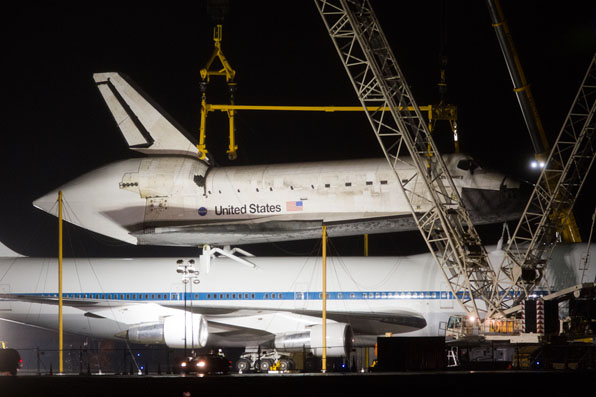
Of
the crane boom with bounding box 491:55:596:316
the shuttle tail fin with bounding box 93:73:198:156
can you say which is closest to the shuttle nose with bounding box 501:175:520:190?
the crane boom with bounding box 491:55:596:316

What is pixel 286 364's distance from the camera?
44750 millimetres

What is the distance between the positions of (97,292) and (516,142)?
4078 cm

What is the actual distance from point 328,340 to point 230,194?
10.0 meters

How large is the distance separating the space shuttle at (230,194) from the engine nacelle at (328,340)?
616cm

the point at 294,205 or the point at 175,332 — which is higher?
the point at 294,205

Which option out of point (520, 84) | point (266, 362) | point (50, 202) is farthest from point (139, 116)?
point (520, 84)

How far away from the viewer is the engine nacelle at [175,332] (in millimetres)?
45812

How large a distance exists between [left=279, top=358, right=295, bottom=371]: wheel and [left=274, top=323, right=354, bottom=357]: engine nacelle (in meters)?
0.57

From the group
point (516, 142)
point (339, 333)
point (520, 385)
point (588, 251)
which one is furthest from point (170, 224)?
point (516, 142)

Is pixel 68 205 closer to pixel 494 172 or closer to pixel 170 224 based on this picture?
pixel 170 224

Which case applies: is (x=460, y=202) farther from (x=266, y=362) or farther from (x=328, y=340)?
(x=266, y=362)

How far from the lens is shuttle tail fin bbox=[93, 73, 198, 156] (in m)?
53.7

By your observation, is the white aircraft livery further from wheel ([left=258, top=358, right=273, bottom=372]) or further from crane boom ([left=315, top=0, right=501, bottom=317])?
crane boom ([left=315, top=0, right=501, bottom=317])

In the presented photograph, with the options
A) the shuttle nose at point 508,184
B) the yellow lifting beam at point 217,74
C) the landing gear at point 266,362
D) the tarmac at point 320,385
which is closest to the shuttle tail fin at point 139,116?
the yellow lifting beam at point 217,74
